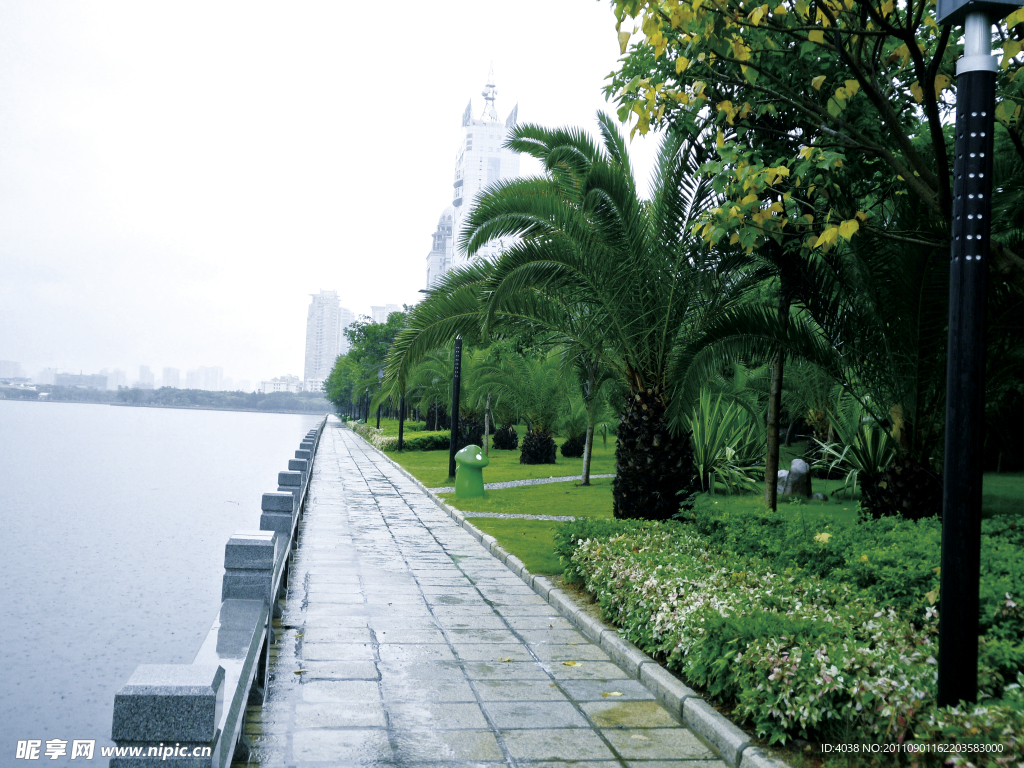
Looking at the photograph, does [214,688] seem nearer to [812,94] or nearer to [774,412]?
[812,94]

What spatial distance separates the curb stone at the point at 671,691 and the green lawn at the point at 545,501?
5.42 meters

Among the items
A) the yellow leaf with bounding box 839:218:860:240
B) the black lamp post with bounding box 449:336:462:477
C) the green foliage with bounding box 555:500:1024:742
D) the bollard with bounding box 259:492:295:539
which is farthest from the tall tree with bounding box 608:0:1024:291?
the black lamp post with bounding box 449:336:462:477

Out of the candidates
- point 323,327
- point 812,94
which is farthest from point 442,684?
point 323,327

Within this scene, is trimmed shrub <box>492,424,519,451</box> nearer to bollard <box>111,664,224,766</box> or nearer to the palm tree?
the palm tree

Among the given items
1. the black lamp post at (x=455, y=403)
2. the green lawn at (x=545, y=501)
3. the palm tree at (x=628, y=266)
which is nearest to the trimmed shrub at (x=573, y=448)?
the black lamp post at (x=455, y=403)

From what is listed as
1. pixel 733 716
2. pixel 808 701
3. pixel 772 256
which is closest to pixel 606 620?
pixel 733 716

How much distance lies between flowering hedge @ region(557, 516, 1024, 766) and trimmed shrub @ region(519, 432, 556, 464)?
18281mm

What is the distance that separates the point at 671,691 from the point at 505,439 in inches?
1106

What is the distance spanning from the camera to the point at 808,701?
390 cm

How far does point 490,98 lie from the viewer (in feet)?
552

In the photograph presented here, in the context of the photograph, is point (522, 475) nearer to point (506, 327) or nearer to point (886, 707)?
point (506, 327)

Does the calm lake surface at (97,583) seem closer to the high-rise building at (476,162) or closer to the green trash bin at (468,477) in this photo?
the green trash bin at (468,477)

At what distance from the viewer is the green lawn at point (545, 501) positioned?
1365cm

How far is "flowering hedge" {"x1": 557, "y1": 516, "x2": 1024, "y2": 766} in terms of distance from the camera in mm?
3748
